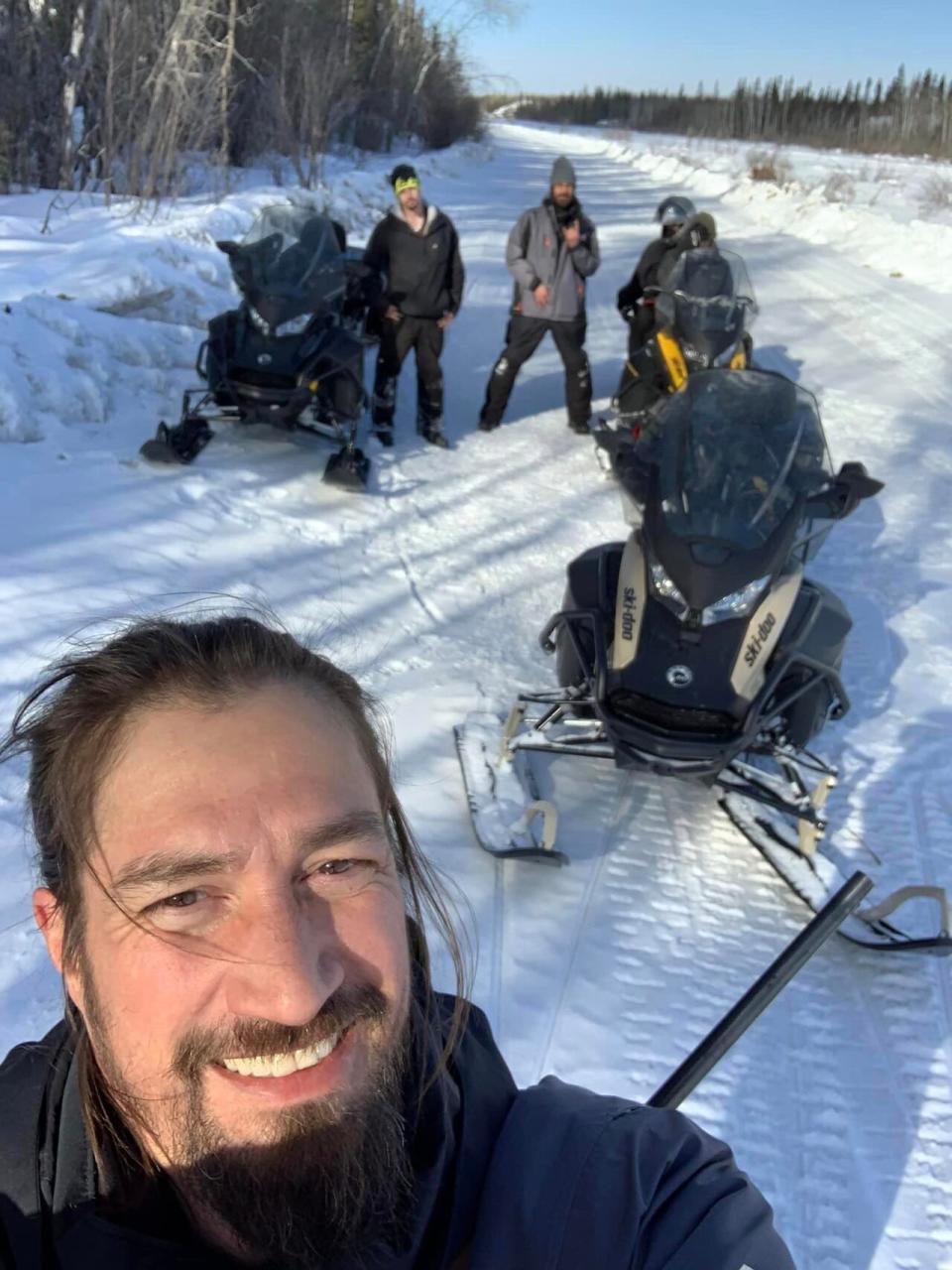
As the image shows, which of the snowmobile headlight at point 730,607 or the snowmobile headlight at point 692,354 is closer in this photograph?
the snowmobile headlight at point 730,607

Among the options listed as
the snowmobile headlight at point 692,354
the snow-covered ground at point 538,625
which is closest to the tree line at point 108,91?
the snow-covered ground at point 538,625

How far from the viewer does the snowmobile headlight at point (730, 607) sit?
3225 millimetres

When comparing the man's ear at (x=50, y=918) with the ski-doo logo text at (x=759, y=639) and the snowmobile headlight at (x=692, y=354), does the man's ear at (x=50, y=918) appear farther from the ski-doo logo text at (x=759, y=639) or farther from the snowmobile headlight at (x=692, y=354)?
the snowmobile headlight at (x=692, y=354)

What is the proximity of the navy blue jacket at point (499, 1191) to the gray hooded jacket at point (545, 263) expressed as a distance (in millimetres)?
6414

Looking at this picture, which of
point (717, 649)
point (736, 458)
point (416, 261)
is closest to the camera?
point (717, 649)

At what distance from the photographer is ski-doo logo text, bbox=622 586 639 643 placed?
3.29 meters

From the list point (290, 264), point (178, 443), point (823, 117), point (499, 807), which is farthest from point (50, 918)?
point (823, 117)

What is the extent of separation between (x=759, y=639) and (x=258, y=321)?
3840mm

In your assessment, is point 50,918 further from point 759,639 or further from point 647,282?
point 647,282

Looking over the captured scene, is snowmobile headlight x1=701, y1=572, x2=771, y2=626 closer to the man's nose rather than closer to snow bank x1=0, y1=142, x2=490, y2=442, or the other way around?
the man's nose

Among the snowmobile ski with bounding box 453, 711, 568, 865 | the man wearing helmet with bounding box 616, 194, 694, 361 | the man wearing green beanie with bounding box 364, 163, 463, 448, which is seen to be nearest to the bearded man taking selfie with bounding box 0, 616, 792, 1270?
the snowmobile ski with bounding box 453, 711, 568, 865

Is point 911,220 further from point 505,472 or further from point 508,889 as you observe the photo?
point 508,889

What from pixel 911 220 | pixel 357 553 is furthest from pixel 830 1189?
pixel 911 220

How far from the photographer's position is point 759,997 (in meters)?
1.68
